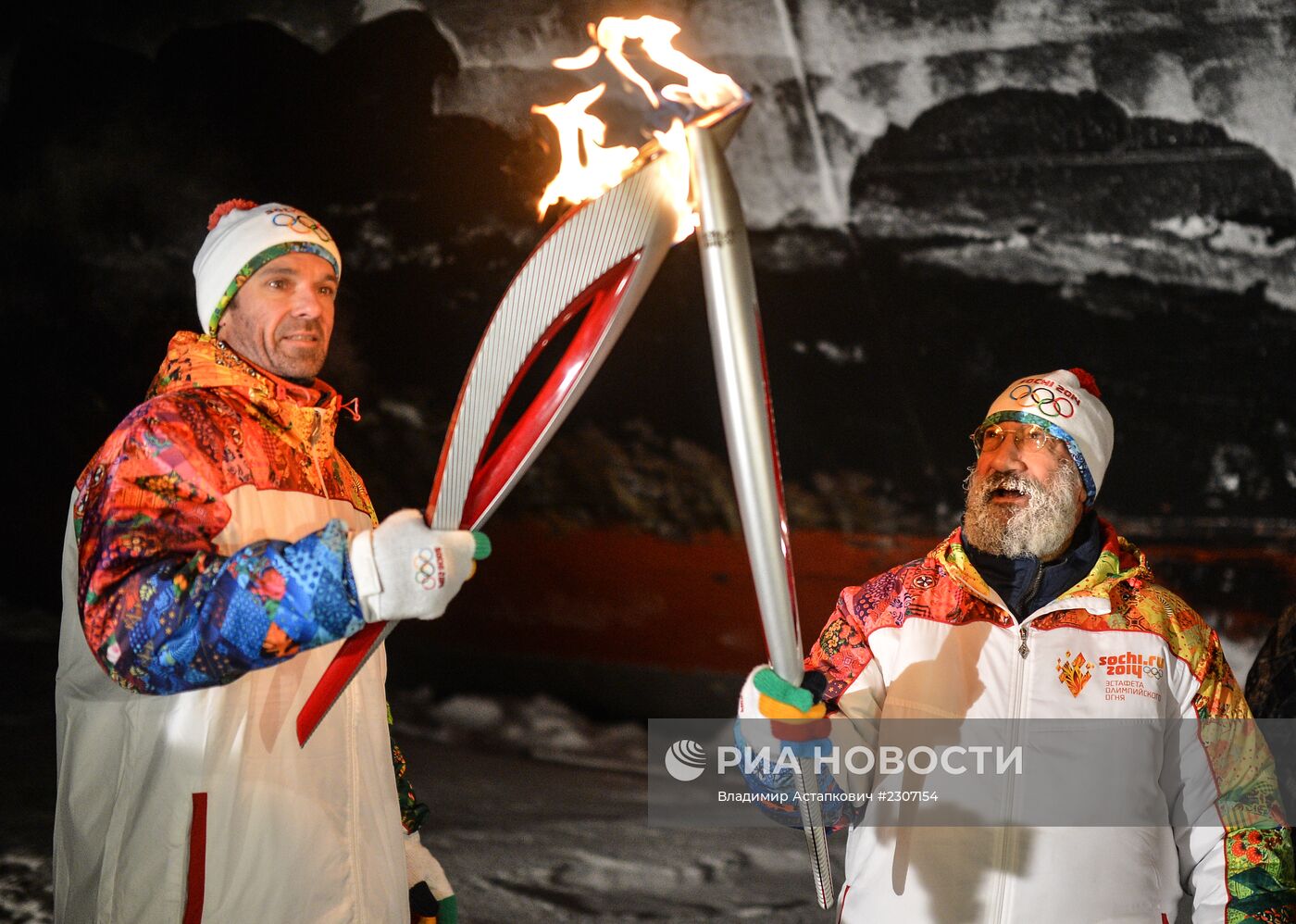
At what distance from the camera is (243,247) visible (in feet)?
4.66

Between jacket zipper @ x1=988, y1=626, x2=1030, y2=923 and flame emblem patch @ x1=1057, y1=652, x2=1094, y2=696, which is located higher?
flame emblem patch @ x1=1057, y1=652, x2=1094, y2=696

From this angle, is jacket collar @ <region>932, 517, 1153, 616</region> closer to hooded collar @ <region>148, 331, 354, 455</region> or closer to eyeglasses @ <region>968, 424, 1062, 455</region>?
eyeglasses @ <region>968, 424, 1062, 455</region>

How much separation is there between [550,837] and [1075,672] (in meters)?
2.30

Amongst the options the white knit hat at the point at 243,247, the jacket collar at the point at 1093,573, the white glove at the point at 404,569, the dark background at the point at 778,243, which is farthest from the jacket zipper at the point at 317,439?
the dark background at the point at 778,243

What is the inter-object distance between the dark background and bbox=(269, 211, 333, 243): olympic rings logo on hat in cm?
239

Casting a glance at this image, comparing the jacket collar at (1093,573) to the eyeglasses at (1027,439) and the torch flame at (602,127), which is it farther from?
the torch flame at (602,127)

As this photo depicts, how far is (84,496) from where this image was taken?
3.87ft

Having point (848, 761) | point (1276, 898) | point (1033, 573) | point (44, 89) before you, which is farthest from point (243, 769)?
point (44, 89)

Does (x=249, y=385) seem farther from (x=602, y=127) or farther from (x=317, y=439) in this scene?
(x=602, y=127)

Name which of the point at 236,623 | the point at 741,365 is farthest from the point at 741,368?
the point at 236,623

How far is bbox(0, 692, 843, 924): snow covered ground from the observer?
2885 millimetres

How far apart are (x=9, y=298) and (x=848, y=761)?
476 cm

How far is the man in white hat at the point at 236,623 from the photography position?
3.36 feet

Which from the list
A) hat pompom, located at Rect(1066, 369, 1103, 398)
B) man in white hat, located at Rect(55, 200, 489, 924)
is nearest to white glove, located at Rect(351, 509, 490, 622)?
man in white hat, located at Rect(55, 200, 489, 924)
